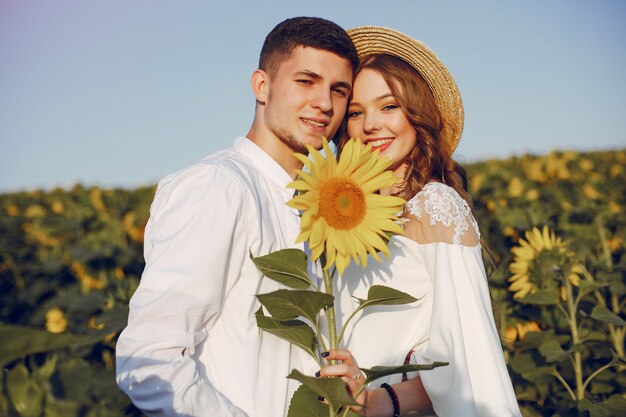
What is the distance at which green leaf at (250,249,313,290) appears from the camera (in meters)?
1.54

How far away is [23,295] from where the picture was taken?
19.2 feet

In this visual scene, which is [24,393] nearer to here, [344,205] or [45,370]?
[45,370]

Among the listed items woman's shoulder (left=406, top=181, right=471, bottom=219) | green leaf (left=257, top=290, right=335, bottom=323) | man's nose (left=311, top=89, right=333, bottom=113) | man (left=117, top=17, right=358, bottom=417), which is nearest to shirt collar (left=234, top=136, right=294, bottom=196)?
man (left=117, top=17, right=358, bottom=417)

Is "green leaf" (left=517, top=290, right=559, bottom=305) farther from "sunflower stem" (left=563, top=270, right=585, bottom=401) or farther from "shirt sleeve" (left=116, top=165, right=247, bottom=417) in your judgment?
"shirt sleeve" (left=116, top=165, right=247, bottom=417)

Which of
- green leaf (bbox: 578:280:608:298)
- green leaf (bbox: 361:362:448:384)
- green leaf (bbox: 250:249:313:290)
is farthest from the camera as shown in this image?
green leaf (bbox: 578:280:608:298)

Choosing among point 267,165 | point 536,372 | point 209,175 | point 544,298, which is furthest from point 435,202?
point 536,372

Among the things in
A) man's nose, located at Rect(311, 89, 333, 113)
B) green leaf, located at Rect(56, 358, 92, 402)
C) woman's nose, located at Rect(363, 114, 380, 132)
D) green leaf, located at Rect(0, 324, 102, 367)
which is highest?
man's nose, located at Rect(311, 89, 333, 113)

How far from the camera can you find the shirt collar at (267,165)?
86.3 inches

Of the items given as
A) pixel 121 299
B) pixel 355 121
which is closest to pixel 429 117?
pixel 355 121

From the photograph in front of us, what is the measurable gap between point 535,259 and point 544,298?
365 mm

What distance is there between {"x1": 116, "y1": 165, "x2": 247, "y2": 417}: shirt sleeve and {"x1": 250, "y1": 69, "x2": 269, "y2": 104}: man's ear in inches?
24.6

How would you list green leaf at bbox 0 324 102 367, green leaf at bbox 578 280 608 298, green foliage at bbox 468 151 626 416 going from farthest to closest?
1. green leaf at bbox 578 280 608 298
2. green foliage at bbox 468 151 626 416
3. green leaf at bbox 0 324 102 367

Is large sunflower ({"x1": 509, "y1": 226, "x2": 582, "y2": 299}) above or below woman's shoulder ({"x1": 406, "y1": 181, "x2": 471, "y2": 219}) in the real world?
below

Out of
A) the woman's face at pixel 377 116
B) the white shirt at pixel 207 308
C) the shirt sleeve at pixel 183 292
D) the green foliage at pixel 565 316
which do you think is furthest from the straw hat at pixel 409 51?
the shirt sleeve at pixel 183 292
